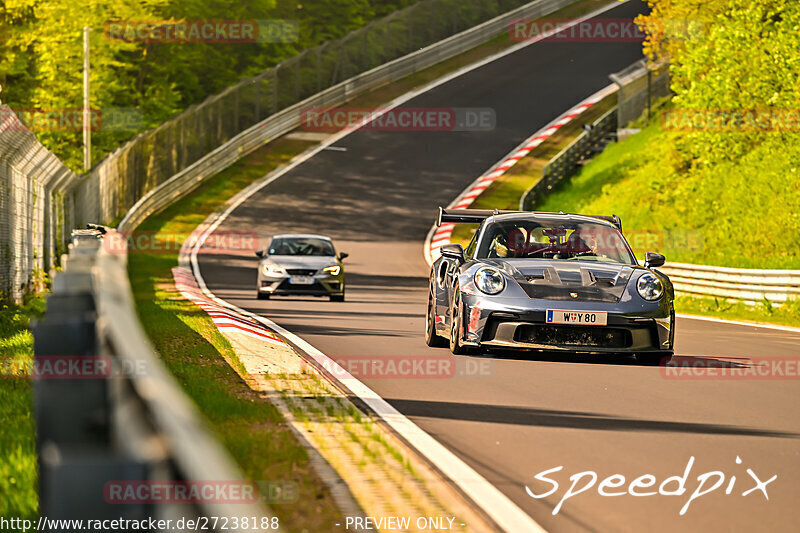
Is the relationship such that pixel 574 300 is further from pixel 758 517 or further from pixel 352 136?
pixel 352 136

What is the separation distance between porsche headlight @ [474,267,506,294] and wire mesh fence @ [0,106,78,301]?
5326mm

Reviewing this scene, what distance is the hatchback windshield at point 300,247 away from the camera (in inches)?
989

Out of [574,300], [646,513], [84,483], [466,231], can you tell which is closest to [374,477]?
[646,513]

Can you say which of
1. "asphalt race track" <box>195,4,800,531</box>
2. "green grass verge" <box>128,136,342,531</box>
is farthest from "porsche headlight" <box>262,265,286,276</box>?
"green grass verge" <box>128,136,342,531</box>

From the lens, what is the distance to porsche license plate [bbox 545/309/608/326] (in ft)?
38.1

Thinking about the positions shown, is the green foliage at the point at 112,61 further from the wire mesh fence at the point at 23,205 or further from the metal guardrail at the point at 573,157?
the wire mesh fence at the point at 23,205

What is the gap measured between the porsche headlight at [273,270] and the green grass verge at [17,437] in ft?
34.6

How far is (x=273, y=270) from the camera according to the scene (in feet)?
78.3

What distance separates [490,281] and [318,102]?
46096 mm

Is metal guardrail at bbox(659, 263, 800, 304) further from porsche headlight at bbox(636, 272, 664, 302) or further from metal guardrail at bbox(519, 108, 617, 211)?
metal guardrail at bbox(519, 108, 617, 211)

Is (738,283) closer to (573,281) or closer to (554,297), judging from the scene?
(573,281)

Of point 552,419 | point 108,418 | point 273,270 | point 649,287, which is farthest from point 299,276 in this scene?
point 108,418

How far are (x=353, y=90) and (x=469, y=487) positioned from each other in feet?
176

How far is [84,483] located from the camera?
2.87 m
